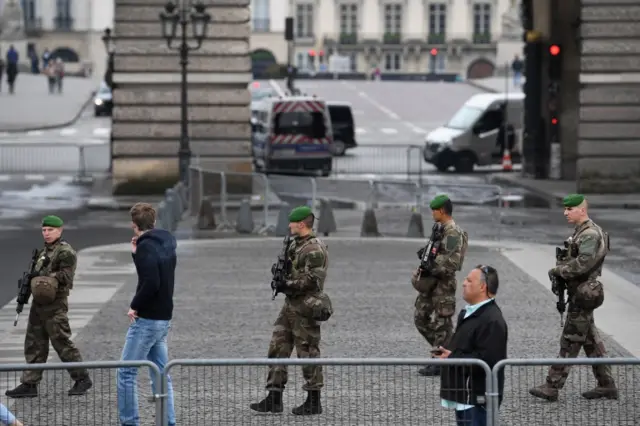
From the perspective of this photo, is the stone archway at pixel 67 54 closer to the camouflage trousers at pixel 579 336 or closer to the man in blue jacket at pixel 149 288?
the camouflage trousers at pixel 579 336

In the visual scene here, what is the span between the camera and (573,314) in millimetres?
13594

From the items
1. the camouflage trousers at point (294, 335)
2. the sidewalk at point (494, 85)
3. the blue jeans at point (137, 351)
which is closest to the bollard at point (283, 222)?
the camouflage trousers at point (294, 335)

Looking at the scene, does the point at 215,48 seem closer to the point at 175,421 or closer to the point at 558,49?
the point at 558,49

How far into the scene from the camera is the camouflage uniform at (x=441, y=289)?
1453 cm

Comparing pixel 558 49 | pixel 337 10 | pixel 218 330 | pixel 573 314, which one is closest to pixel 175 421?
pixel 573 314

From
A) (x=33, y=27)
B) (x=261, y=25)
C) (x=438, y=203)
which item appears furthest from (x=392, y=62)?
(x=438, y=203)

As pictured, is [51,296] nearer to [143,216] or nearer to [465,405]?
[143,216]

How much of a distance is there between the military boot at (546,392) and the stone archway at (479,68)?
104 m

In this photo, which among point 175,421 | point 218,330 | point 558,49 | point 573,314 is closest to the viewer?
point 175,421

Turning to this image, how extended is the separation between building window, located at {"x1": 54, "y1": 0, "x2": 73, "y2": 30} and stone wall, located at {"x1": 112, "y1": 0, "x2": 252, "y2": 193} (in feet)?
260

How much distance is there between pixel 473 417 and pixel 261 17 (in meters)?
106

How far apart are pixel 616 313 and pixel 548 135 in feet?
73.8

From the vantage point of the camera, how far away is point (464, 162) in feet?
151

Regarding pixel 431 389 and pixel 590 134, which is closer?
pixel 431 389
